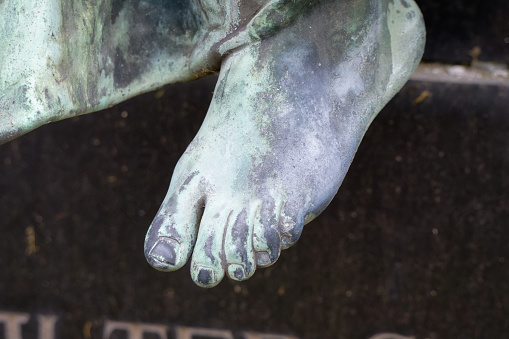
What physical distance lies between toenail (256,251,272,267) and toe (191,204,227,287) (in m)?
0.04

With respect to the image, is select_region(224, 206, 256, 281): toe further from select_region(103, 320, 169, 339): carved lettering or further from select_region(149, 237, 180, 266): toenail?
select_region(103, 320, 169, 339): carved lettering

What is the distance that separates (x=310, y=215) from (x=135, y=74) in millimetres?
293

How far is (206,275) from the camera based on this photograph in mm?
638

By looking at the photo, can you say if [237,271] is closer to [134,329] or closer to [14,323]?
[134,329]

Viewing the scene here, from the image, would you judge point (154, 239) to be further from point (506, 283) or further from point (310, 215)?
point (506, 283)

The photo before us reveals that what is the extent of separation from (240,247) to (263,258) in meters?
0.03

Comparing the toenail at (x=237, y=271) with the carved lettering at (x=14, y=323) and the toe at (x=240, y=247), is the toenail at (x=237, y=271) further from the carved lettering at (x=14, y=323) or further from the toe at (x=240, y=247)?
the carved lettering at (x=14, y=323)

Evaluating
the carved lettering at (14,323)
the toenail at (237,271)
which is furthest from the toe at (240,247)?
the carved lettering at (14,323)

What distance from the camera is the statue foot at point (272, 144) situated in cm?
64

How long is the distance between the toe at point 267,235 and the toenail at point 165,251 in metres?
0.08

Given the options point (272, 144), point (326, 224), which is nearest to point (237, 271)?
point (272, 144)

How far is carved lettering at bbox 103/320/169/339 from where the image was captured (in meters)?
1.14

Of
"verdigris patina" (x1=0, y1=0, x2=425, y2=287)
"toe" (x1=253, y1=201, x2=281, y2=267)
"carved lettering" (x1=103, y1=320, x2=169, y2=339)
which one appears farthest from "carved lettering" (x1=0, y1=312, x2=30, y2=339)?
"toe" (x1=253, y1=201, x2=281, y2=267)

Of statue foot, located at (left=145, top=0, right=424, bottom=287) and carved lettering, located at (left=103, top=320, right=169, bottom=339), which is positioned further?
carved lettering, located at (left=103, top=320, right=169, bottom=339)
